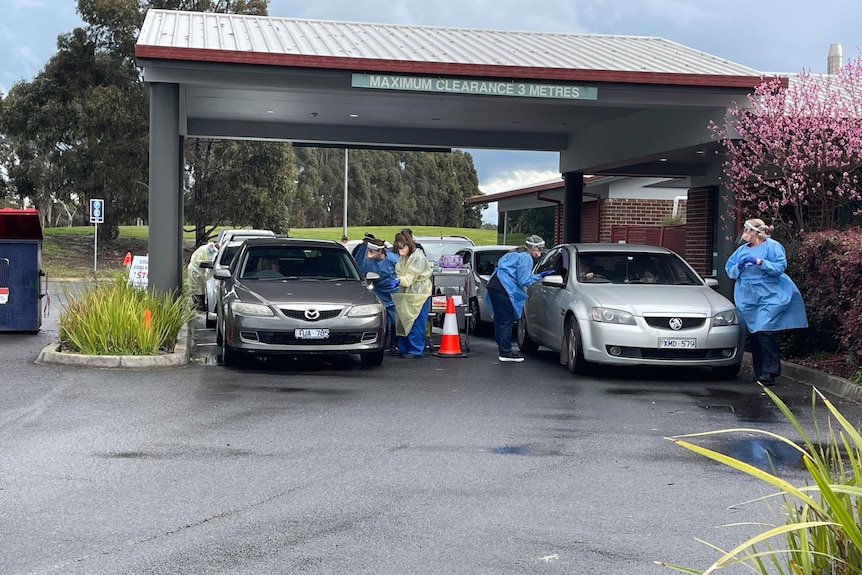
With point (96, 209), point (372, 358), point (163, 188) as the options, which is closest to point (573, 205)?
point (163, 188)

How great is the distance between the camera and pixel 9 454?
24.2 ft

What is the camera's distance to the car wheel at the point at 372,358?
13.0 metres

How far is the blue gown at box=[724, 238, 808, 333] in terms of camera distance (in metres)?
11.8

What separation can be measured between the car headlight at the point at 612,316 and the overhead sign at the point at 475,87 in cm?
480

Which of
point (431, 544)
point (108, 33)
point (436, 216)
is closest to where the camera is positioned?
point (431, 544)

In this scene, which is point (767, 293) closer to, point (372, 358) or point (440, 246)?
point (372, 358)

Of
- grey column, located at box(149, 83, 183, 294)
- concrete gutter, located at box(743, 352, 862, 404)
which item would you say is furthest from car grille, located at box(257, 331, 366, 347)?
concrete gutter, located at box(743, 352, 862, 404)

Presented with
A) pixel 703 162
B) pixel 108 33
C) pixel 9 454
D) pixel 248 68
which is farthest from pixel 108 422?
pixel 108 33

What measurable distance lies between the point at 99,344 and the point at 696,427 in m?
6.92

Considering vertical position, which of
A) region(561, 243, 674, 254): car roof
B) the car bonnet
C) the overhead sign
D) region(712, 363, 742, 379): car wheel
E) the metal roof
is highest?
the metal roof

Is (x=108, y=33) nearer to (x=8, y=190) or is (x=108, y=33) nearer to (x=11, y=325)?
(x=8, y=190)

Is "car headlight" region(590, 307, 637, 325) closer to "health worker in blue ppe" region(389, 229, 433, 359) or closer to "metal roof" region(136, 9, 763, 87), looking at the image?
"health worker in blue ppe" region(389, 229, 433, 359)

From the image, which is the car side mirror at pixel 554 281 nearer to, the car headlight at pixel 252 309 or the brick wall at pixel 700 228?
the car headlight at pixel 252 309

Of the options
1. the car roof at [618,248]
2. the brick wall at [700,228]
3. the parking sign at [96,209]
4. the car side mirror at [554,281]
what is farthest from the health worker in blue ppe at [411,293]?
the parking sign at [96,209]
